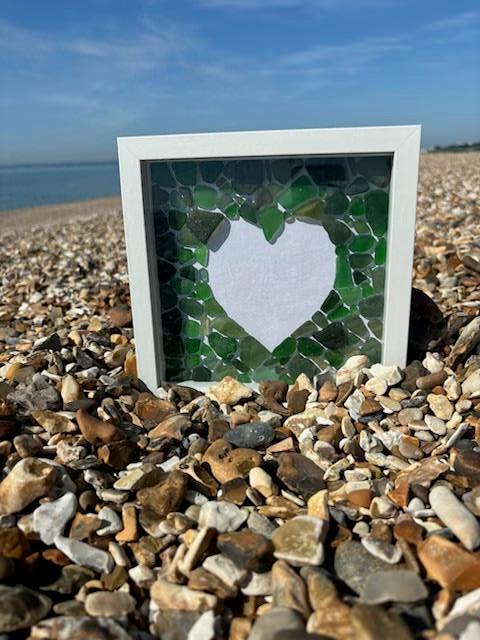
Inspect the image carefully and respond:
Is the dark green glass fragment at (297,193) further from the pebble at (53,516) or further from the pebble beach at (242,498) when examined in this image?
the pebble at (53,516)

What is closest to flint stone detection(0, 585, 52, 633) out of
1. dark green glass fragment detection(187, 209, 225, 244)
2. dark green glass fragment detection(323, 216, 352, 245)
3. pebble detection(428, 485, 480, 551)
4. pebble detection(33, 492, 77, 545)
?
pebble detection(33, 492, 77, 545)

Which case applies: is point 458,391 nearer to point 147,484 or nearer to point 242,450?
point 242,450

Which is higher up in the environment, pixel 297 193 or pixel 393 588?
pixel 297 193

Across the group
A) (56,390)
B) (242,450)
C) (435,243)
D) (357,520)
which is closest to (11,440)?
(56,390)

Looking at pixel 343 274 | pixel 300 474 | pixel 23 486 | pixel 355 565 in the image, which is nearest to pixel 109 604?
pixel 23 486

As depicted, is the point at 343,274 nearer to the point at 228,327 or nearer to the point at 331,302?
the point at 331,302

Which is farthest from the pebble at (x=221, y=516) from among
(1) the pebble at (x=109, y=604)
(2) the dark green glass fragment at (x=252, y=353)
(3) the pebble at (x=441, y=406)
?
(2) the dark green glass fragment at (x=252, y=353)
